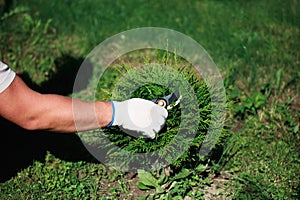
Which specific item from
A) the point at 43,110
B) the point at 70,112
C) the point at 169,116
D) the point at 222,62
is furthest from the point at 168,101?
the point at 222,62

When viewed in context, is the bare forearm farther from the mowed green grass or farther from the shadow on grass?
the shadow on grass

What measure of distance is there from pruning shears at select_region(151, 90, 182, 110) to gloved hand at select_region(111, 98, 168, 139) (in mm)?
63

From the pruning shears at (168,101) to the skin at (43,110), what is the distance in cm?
35

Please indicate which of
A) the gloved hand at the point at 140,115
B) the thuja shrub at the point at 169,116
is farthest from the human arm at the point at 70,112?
the thuja shrub at the point at 169,116

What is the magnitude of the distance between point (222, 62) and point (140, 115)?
1.79m

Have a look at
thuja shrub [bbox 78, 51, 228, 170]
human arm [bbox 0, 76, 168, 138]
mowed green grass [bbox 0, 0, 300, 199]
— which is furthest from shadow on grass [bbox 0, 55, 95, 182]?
human arm [bbox 0, 76, 168, 138]

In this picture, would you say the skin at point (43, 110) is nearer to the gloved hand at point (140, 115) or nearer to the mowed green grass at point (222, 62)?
the gloved hand at point (140, 115)

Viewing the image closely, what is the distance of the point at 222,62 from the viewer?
12.8ft

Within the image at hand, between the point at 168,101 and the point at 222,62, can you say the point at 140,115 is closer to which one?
the point at 168,101

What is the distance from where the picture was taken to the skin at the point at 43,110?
6.63 feet

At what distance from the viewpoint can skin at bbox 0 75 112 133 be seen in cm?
202

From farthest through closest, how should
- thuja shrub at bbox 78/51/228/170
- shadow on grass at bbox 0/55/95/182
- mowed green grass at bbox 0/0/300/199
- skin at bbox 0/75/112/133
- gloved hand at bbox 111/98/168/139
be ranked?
shadow on grass at bbox 0/55/95/182 < mowed green grass at bbox 0/0/300/199 < thuja shrub at bbox 78/51/228/170 < gloved hand at bbox 111/98/168/139 < skin at bbox 0/75/112/133

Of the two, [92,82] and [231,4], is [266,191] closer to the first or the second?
[92,82]

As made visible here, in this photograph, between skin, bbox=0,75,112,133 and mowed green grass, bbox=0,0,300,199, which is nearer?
skin, bbox=0,75,112,133
